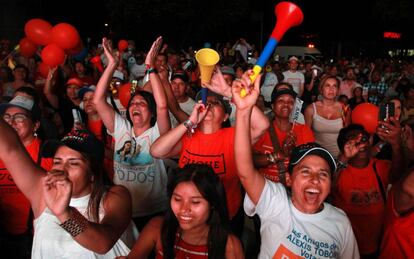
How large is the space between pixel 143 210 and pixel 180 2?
22711 millimetres

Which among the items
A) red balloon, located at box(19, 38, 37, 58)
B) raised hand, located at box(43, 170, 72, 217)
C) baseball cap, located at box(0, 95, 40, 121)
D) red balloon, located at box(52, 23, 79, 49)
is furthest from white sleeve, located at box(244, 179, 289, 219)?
red balloon, located at box(19, 38, 37, 58)

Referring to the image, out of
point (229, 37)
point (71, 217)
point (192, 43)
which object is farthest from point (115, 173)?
point (229, 37)

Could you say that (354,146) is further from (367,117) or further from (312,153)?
(312,153)

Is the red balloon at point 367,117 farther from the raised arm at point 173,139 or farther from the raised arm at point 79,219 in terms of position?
the raised arm at point 79,219

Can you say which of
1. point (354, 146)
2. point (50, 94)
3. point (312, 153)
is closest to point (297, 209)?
point (312, 153)

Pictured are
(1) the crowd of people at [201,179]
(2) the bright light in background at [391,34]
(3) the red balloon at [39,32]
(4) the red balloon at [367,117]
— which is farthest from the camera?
(2) the bright light in background at [391,34]

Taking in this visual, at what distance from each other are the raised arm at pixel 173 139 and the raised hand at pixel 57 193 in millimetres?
1570

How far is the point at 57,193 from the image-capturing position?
187cm

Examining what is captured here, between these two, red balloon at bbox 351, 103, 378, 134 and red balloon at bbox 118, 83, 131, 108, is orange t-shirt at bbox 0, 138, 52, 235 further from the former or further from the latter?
red balloon at bbox 351, 103, 378, 134

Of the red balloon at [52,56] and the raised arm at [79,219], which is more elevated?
the red balloon at [52,56]

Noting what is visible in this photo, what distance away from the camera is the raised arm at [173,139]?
11.0 ft

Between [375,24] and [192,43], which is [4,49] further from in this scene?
[375,24]

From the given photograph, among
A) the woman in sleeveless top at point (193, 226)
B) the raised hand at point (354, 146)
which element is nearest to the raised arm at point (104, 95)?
the woman in sleeveless top at point (193, 226)

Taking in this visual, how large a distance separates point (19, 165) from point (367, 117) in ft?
10.1
